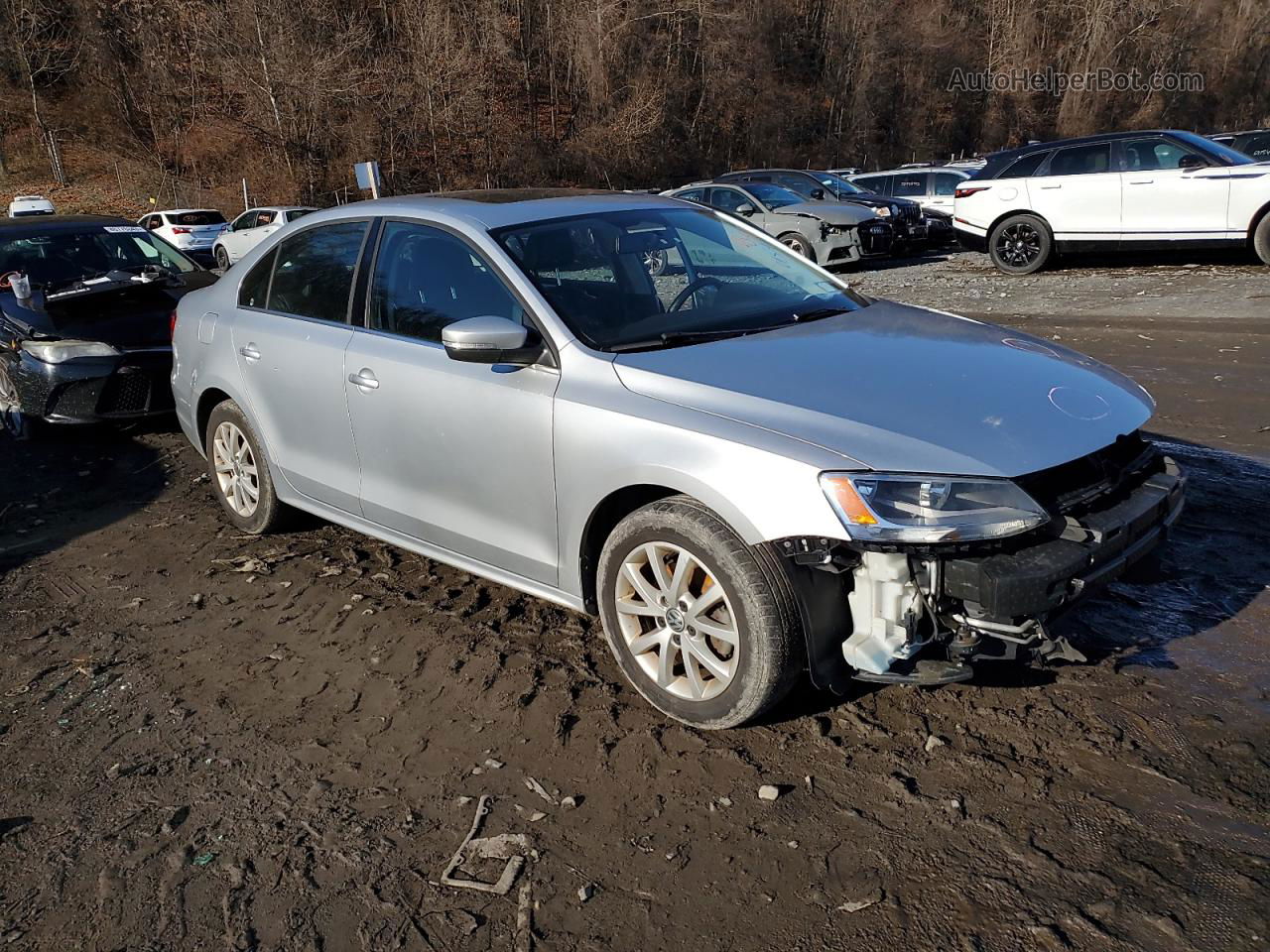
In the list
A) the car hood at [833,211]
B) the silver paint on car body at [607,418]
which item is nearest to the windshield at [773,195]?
the car hood at [833,211]

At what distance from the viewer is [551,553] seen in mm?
3562

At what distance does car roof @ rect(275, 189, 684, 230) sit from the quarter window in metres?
0.11

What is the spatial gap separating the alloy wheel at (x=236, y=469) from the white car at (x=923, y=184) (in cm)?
1647

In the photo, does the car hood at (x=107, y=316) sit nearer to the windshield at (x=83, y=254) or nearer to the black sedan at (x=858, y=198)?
the windshield at (x=83, y=254)

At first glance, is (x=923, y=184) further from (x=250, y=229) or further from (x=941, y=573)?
(x=941, y=573)

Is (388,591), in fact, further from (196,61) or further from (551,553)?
(196,61)

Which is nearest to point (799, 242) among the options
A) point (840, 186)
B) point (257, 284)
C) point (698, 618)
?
point (840, 186)

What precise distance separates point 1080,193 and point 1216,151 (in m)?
1.59

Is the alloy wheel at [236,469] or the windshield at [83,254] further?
the windshield at [83,254]

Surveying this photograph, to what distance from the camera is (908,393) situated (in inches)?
123

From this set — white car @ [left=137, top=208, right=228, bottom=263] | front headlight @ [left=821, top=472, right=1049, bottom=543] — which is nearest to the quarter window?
front headlight @ [left=821, top=472, right=1049, bottom=543]

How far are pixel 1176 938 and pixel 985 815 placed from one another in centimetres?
56

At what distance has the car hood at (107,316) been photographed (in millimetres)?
7195

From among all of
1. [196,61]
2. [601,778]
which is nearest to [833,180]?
[601,778]
